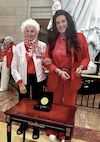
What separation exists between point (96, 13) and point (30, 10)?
155cm

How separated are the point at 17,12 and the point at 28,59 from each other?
109 inches

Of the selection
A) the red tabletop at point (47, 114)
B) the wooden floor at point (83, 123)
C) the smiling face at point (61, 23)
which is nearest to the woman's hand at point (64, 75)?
the red tabletop at point (47, 114)

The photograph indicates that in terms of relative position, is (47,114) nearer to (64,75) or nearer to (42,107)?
(42,107)

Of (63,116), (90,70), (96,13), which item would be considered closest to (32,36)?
(63,116)

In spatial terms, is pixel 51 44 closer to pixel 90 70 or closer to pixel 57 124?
pixel 57 124

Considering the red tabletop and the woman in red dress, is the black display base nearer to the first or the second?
the red tabletop

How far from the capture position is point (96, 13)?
10.1 ft

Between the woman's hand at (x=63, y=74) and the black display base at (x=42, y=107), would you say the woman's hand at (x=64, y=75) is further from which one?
the black display base at (x=42, y=107)

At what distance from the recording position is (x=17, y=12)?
405cm

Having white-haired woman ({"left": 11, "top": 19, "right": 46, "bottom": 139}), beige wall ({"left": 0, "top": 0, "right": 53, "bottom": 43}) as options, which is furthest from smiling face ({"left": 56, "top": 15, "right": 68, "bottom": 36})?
beige wall ({"left": 0, "top": 0, "right": 53, "bottom": 43})

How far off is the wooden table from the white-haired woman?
0.30m

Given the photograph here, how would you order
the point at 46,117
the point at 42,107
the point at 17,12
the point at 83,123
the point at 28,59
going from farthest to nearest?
the point at 17,12
the point at 83,123
the point at 28,59
the point at 42,107
the point at 46,117

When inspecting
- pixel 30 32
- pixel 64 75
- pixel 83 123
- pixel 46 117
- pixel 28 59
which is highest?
pixel 30 32

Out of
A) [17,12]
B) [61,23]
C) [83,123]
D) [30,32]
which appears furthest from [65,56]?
[17,12]
